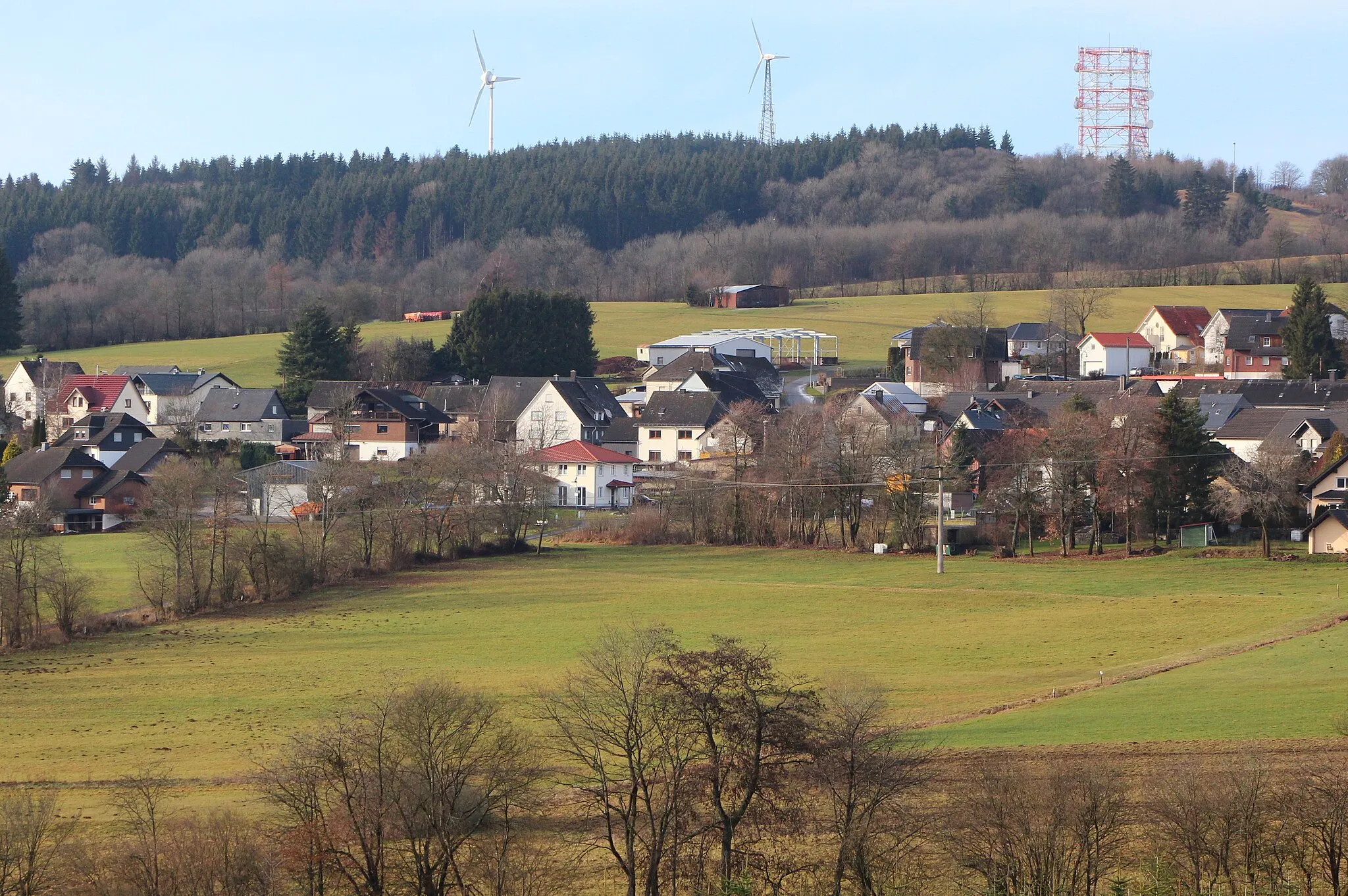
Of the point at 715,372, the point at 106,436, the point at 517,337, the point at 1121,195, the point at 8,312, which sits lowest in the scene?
the point at 106,436

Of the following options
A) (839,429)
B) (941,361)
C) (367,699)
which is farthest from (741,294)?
(367,699)

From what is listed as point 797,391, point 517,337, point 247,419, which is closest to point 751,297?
point 517,337

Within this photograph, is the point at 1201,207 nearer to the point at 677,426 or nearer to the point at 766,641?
the point at 677,426

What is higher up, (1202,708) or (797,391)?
(797,391)

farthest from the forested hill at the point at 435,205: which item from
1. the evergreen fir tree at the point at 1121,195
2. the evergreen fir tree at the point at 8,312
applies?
the evergreen fir tree at the point at 8,312

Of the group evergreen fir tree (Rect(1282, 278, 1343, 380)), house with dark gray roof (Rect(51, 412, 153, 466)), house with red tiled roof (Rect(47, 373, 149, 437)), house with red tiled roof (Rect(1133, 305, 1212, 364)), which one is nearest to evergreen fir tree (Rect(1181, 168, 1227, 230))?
house with red tiled roof (Rect(1133, 305, 1212, 364))

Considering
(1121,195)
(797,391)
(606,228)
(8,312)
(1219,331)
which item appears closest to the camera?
(797,391)

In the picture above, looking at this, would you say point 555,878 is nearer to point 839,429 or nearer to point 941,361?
point 839,429
